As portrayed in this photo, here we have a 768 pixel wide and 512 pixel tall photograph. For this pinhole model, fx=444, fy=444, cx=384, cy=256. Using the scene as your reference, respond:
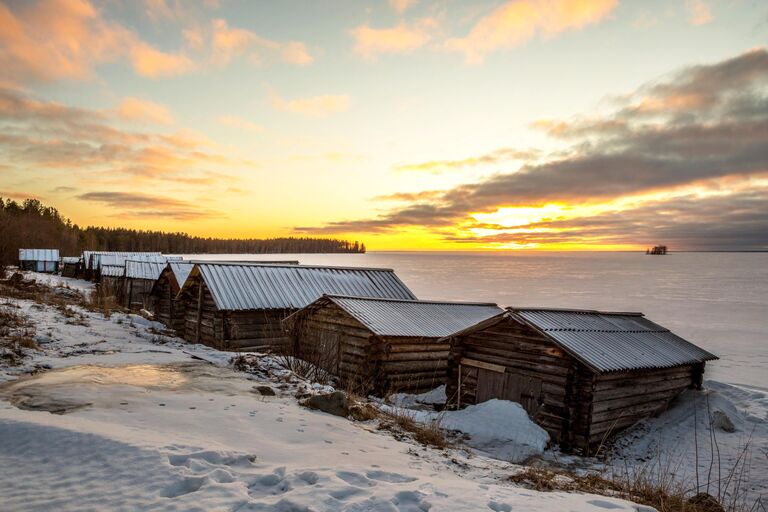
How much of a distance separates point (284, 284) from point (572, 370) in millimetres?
16957

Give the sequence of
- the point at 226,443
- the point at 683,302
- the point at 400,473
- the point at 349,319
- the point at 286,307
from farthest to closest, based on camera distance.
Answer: the point at 683,302 < the point at 286,307 < the point at 349,319 < the point at 226,443 < the point at 400,473

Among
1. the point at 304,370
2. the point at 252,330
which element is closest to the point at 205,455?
the point at 304,370

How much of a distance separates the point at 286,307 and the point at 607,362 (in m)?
16.0

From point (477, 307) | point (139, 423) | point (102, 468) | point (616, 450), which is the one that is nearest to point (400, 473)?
point (102, 468)

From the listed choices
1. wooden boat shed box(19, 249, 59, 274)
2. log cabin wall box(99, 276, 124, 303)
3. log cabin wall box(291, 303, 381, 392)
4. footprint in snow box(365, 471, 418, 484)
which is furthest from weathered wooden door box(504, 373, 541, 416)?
wooden boat shed box(19, 249, 59, 274)

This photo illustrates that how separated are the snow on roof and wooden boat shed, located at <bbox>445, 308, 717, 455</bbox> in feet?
5.28

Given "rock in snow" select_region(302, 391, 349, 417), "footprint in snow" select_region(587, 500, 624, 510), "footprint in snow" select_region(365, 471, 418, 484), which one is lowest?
"rock in snow" select_region(302, 391, 349, 417)

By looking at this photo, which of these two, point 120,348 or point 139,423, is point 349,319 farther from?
point 139,423

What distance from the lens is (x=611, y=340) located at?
57.0ft

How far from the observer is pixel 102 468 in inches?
202

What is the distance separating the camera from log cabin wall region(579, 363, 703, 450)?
1500 cm

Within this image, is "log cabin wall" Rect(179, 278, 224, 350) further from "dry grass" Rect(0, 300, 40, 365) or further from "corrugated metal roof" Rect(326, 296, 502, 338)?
"dry grass" Rect(0, 300, 40, 365)

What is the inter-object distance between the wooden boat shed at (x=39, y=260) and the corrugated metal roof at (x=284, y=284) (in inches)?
2896

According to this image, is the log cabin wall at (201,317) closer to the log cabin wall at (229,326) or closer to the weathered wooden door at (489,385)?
the log cabin wall at (229,326)
